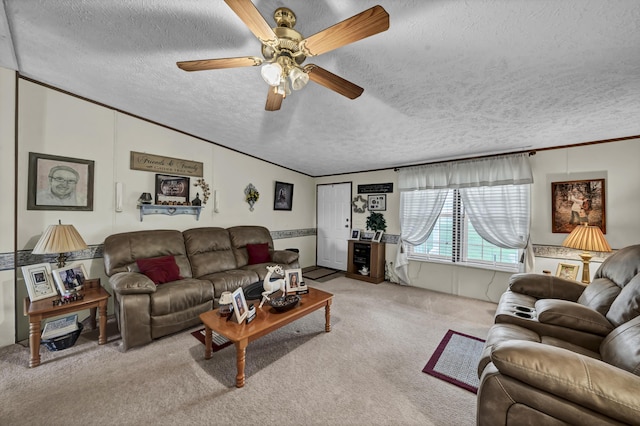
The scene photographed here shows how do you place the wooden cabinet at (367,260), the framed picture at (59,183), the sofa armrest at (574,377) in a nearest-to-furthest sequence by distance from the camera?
the sofa armrest at (574,377), the framed picture at (59,183), the wooden cabinet at (367,260)

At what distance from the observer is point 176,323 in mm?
2576

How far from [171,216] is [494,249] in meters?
4.90

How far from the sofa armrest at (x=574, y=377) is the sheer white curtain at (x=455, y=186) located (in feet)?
9.33

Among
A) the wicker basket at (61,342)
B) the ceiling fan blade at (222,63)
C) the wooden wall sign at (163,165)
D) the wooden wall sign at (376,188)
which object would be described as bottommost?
the wicker basket at (61,342)

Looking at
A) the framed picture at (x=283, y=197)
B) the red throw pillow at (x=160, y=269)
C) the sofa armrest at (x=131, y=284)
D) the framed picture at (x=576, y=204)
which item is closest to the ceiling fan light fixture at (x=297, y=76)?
the sofa armrest at (x=131, y=284)

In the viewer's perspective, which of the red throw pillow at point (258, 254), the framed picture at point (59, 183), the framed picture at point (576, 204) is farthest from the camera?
the red throw pillow at point (258, 254)

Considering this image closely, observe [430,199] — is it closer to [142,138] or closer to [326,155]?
[326,155]

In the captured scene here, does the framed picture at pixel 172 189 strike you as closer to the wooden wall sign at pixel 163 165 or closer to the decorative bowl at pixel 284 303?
the wooden wall sign at pixel 163 165

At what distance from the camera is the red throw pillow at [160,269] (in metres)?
2.78

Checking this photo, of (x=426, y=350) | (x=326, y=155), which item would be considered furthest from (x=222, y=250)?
(x=426, y=350)

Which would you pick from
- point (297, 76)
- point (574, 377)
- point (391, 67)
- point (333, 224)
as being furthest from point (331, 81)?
point (333, 224)

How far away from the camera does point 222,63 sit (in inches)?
60.0

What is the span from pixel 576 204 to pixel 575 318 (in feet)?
7.47

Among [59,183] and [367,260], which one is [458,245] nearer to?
[367,260]
